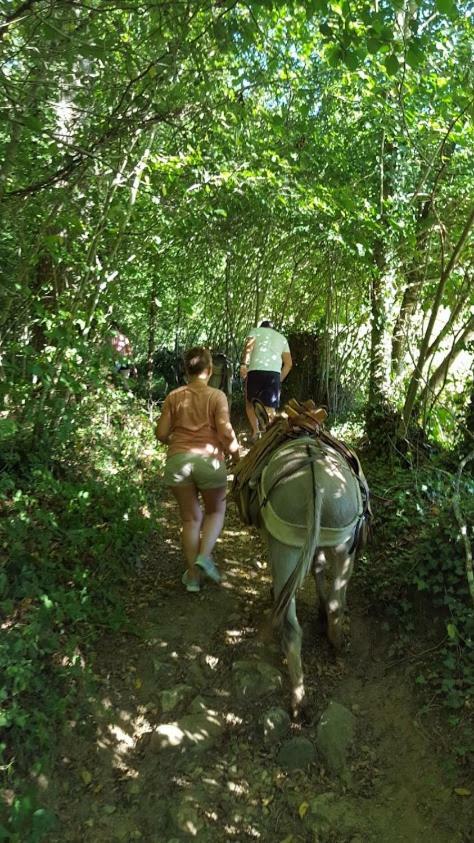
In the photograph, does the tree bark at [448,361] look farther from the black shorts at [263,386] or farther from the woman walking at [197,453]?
the woman walking at [197,453]

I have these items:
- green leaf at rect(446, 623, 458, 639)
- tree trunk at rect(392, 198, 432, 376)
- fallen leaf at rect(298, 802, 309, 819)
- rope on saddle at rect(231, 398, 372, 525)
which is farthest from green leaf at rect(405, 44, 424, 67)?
tree trunk at rect(392, 198, 432, 376)

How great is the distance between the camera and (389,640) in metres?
3.67

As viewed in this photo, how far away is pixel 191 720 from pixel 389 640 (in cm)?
142

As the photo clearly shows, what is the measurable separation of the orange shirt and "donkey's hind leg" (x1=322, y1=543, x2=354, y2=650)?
120cm

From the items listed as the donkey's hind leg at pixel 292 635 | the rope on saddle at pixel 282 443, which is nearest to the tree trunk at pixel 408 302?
the rope on saddle at pixel 282 443

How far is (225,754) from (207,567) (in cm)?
140

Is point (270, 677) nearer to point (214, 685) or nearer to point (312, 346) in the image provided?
point (214, 685)

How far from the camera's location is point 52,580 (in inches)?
137

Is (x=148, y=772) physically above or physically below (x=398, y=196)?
below

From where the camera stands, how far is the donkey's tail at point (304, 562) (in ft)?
10.2

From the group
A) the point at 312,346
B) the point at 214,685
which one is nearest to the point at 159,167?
the point at 214,685

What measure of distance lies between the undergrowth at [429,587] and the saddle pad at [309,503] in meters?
0.68

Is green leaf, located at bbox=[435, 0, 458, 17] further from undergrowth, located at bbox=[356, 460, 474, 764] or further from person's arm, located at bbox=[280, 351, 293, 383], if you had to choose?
person's arm, located at bbox=[280, 351, 293, 383]

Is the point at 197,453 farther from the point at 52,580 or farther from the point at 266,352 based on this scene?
the point at 266,352
